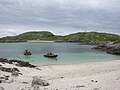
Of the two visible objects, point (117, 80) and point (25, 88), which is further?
point (117, 80)

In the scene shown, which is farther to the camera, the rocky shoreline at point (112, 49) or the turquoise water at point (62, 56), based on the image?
the rocky shoreline at point (112, 49)

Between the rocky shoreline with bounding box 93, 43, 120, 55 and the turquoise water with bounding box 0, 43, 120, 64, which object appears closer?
the turquoise water with bounding box 0, 43, 120, 64

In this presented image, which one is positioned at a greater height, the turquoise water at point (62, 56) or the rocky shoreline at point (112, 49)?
the rocky shoreline at point (112, 49)

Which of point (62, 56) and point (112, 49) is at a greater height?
point (112, 49)

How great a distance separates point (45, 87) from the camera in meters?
16.8

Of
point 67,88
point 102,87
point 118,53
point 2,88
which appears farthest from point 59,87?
point 118,53

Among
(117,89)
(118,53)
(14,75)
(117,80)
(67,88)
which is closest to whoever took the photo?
(117,89)

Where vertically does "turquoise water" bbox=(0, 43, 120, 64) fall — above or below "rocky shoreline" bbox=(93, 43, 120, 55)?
below

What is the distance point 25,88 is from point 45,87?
1.78 meters

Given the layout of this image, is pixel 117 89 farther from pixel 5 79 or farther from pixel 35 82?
pixel 5 79

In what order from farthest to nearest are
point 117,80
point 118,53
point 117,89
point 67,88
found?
point 118,53, point 117,80, point 67,88, point 117,89

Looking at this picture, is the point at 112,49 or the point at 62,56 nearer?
the point at 62,56

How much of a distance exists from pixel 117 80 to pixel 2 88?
409 inches

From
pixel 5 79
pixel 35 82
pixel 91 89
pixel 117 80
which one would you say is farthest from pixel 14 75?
pixel 117 80
